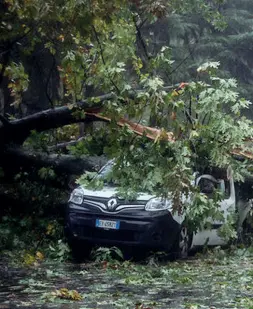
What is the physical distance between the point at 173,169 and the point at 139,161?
2.62 ft

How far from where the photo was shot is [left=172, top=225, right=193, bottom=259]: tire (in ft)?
38.9

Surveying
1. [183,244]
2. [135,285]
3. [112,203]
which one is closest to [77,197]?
[112,203]

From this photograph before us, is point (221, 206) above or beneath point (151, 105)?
beneath

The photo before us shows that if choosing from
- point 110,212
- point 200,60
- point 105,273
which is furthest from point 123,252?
point 200,60

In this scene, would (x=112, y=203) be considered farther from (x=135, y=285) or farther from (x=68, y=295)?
(x=68, y=295)

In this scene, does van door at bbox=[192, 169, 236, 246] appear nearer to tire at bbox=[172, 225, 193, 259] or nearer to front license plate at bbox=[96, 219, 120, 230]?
tire at bbox=[172, 225, 193, 259]

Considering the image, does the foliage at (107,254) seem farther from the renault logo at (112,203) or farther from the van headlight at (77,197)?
the van headlight at (77,197)

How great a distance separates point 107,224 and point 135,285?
2625 mm

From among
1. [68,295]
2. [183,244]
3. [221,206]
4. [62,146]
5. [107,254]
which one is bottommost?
[68,295]

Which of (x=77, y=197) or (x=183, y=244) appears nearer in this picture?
(x=77, y=197)

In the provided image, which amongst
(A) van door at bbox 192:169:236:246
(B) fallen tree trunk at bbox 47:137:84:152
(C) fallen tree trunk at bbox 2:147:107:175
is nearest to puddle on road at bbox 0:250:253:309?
(A) van door at bbox 192:169:236:246

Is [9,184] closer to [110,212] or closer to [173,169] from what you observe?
[110,212]

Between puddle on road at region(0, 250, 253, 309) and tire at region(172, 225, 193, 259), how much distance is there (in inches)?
10.5

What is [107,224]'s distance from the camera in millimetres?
11344
